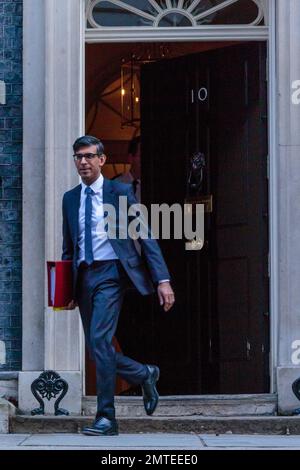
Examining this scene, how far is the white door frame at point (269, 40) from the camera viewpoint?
1152 centimetres

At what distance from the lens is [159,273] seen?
10.1 m

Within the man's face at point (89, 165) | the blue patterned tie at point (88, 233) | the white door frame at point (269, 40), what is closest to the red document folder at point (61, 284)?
the blue patterned tie at point (88, 233)

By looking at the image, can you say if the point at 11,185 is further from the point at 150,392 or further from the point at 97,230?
the point at 150,392

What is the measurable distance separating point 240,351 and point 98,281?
7.47 ft

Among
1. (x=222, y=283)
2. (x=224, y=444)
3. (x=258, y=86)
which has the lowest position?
(x=224, y=444)

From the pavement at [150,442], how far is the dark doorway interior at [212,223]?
114 centimetres

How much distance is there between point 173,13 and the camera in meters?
12.0

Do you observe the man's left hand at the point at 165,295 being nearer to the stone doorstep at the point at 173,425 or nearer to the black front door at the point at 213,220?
the stone doorstep at the point at 173,425

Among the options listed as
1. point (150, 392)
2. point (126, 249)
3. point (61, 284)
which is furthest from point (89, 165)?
point (150, 392)

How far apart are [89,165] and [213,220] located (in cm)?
227

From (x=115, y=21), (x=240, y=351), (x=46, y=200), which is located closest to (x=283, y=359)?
(x=240, y=351)

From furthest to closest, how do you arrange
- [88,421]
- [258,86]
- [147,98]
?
[147,98] < [258,86] < [88,421]

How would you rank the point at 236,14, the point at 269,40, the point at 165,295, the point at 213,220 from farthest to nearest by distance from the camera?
the point at 213,220, the point at 236,14, the point at 269,40, the point at 165,295

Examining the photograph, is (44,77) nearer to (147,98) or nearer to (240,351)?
(147,98)
